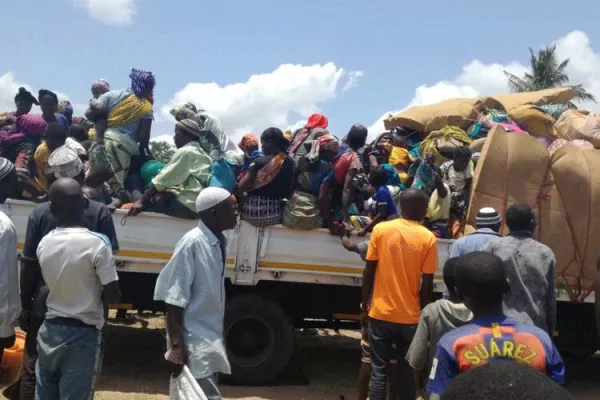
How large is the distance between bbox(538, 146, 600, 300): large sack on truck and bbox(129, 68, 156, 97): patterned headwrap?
3594 mm

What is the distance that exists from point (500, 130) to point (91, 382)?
A: 381 centimetres

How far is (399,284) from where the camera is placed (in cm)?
364

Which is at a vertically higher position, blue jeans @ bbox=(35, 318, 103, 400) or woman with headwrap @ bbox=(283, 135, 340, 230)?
woman with headwrap @ bbox=(283, 135, 340, 230)

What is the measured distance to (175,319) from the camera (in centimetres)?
272

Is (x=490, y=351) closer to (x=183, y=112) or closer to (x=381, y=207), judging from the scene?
(x=381, y=207)

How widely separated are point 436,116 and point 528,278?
3.81 meters

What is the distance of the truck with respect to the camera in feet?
15.4

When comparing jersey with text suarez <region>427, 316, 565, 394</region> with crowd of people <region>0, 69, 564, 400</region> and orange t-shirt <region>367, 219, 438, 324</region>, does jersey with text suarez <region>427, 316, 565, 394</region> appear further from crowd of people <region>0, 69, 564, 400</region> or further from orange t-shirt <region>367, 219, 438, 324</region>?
orange t-shirt <region>367, 219, 438, 324</region>

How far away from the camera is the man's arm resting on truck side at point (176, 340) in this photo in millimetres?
2666

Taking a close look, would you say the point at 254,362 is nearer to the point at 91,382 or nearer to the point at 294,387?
the point at 294,387

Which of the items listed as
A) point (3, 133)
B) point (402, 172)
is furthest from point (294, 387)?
point (3, 133)

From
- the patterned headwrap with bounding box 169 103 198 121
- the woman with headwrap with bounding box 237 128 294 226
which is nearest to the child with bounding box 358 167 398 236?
the woman with headwrap with bounding box 237 128 294 226

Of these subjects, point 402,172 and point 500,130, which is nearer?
point 500,130

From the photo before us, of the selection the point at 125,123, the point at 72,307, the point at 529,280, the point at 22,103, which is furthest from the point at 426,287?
the point at 22,103
